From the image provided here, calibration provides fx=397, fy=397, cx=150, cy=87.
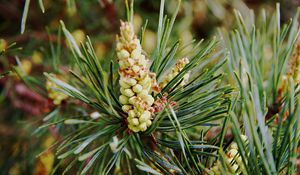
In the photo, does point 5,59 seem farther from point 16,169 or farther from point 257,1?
point 257,1

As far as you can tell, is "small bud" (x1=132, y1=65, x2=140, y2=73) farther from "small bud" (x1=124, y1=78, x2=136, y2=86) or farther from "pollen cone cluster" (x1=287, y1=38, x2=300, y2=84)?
"pollen cone cluster" (x1=287, y1=38, x2=300, y2=84)

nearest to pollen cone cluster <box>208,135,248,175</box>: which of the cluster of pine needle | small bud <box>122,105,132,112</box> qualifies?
the cluster of pine needle

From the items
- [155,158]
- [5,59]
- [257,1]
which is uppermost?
[257,1]

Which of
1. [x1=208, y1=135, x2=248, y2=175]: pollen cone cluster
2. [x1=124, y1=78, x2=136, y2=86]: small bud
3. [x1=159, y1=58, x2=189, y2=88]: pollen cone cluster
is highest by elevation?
[x1=159, y1=58, x2=189, y2=88]: pollen cone cluster

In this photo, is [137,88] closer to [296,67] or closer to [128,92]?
[128,92]

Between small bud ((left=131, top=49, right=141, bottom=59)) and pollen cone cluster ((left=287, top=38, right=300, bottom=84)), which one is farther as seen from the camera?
pollen cone cluster ((left=287, top=38, right=300, bottom=84))

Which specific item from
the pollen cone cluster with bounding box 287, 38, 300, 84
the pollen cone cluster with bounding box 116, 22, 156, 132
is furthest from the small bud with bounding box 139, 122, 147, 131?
the pollen cone cluster with bounding box 287, 38, 300, 84

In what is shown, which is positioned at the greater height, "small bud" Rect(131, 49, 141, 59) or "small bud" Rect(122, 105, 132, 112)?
"small bud" Rect(131, 49, 141, 59)

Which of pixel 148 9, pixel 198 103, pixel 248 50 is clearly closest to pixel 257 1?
pixel 148 9
